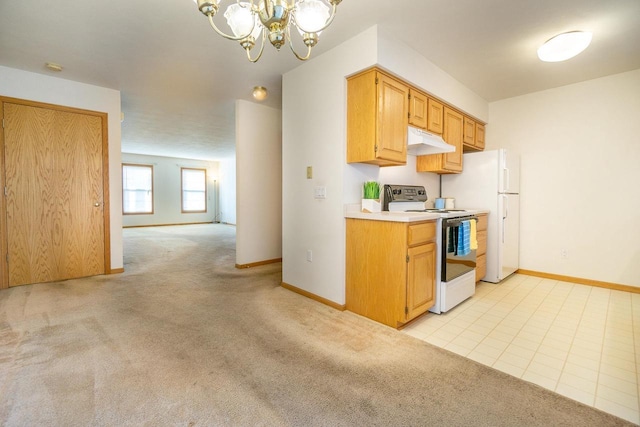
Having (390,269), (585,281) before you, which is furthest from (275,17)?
(585,281)

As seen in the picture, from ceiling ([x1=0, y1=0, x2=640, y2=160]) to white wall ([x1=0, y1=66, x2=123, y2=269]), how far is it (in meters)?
0.12

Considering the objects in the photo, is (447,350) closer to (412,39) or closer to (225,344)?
(225,344)

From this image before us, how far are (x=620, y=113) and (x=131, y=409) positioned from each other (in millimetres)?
5416

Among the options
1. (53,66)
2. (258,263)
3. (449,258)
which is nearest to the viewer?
(449,258)

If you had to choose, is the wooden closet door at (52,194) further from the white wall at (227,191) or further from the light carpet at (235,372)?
the white wall at (227,191)

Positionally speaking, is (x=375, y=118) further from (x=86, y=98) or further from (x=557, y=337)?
(x=86, y=98)

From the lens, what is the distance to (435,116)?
335 centimetres

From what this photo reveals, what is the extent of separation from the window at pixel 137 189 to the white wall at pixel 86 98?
20.8 feet

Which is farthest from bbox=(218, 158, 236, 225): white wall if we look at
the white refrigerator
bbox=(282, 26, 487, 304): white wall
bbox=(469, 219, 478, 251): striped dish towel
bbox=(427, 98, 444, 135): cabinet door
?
bbox=(469, 219, 478, 251): striped dish towel

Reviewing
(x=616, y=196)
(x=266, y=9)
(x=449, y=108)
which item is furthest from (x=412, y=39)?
(x=616, y=196)

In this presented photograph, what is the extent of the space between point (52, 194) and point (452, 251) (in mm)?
4673

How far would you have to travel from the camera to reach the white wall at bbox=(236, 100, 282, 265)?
14.5 feet

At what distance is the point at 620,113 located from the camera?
3471mm

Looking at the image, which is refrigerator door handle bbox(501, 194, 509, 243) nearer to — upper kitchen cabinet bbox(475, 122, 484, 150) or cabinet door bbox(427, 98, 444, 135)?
upper kitchen cabinet bbox(475, 122, 484, 150)
